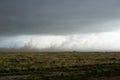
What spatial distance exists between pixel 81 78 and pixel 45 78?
16.2 ft

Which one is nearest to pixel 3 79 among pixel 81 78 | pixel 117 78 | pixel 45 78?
pixel 45 78

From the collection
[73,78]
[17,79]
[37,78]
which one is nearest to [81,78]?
[73,78]

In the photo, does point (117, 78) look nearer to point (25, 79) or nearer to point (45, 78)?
point (45, 78)

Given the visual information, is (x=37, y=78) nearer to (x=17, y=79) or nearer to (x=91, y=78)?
(x=17, y=79)

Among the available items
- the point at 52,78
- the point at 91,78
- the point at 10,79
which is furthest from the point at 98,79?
the point at 10,79

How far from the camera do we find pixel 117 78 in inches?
1399

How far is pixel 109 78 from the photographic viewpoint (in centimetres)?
3581

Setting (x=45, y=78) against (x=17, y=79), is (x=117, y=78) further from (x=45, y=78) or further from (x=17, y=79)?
(x=17, y=79)

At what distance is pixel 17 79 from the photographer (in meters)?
36.6

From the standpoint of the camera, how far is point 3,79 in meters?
37.0

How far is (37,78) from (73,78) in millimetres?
4964

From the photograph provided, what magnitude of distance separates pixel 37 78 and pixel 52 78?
2103 mm

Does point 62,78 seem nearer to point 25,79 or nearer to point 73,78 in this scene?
point 73,78

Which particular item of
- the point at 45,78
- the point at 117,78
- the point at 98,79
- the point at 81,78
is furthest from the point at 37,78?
the point at 117,78
